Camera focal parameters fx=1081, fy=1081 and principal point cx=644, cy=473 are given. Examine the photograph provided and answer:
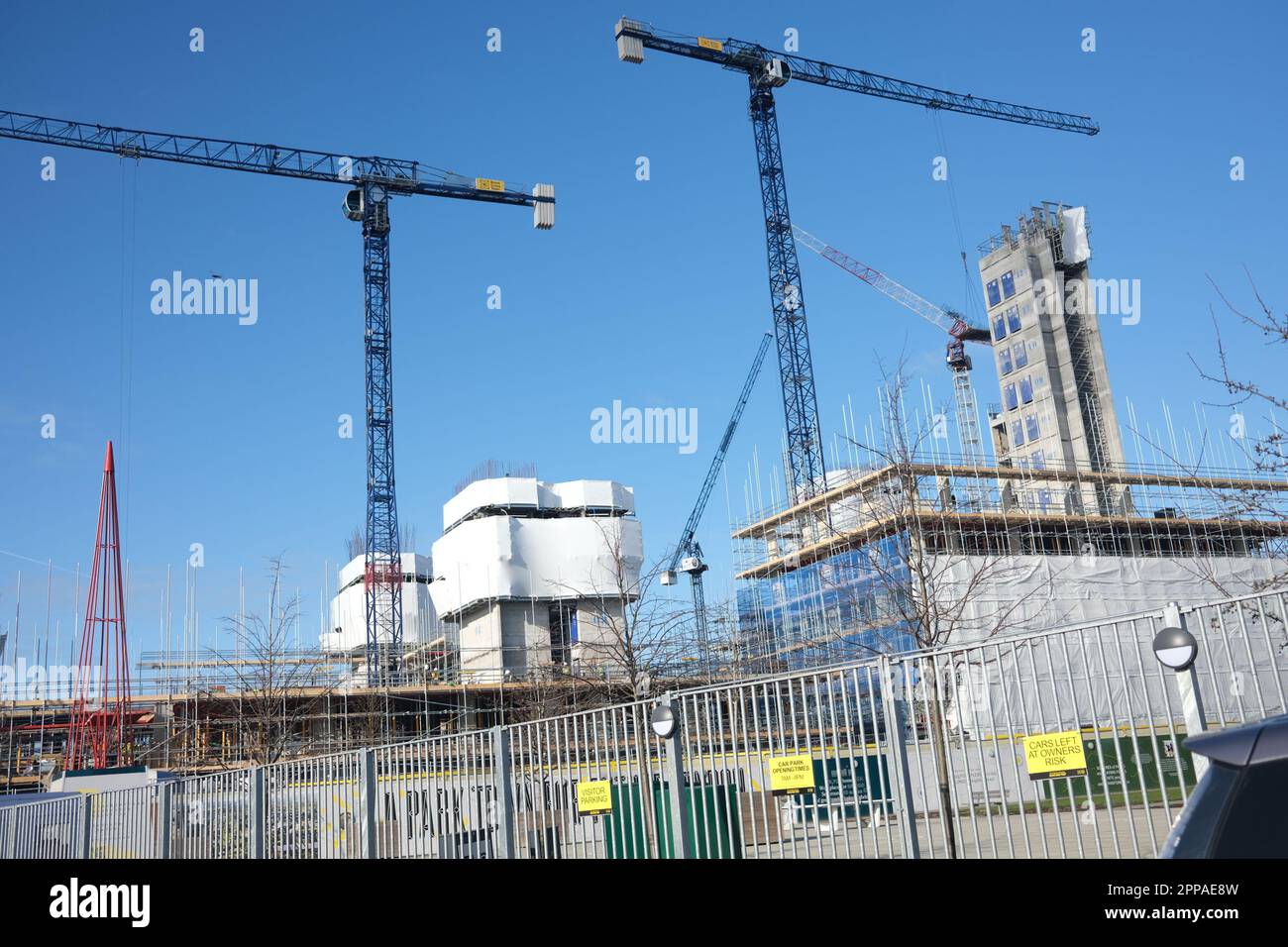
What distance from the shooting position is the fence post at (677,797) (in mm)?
8273

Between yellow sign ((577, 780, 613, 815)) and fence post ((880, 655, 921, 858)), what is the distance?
278cm

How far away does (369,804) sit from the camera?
11.0 m

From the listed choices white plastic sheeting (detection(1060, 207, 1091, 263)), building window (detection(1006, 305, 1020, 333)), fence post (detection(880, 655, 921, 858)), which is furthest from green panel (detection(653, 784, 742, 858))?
white plastic sheeting (detection(1060, 207, 1091, 263))

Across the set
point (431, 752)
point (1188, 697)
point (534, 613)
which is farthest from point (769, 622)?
point (1188, 697)

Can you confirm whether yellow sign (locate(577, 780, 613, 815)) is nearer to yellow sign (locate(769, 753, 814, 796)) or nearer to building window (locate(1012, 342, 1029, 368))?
yellow sign (locate(769, 753, 814, 796))

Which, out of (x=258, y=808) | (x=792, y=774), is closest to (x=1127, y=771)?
(x=792, y=774)

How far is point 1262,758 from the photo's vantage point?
10.1ft

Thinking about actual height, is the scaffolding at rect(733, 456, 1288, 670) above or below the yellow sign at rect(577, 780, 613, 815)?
above

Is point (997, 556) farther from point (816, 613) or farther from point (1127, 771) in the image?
point (1127, 771)

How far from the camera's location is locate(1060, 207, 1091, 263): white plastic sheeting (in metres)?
79.2

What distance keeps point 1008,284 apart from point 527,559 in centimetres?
4021

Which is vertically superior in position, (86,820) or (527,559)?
(527,559)
